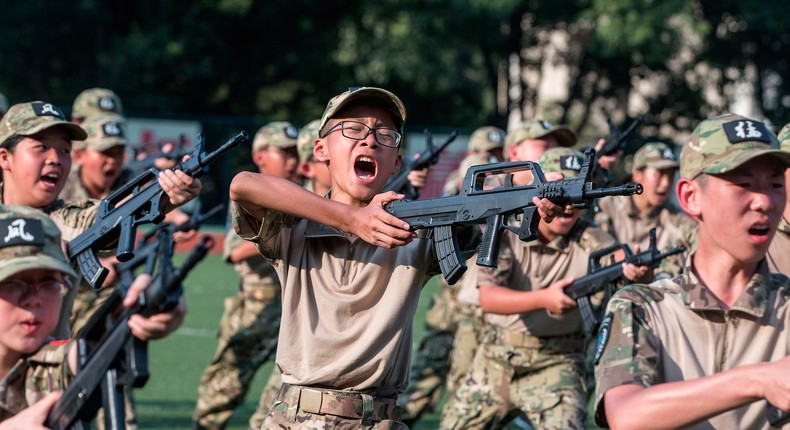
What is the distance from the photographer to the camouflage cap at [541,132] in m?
10.1

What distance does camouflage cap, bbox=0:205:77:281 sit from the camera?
4328mm

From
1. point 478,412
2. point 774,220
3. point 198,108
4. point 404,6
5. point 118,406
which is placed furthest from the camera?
point 198,108

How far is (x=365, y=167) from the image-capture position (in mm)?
5641

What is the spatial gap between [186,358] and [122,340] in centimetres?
955

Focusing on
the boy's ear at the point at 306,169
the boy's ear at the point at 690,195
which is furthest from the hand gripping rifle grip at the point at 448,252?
the boy's ear at the point at 306,169

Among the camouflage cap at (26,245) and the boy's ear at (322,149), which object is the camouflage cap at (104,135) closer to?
the boy's ear at (322,149)

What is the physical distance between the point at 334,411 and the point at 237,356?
208 inches

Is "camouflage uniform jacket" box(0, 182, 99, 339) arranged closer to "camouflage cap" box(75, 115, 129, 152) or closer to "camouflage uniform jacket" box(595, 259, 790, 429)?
"camouflage cap" box(75, 115, 129, 152)

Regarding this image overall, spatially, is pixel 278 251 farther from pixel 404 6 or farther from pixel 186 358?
pixel 404 6

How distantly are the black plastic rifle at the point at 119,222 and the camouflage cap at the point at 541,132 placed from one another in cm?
405

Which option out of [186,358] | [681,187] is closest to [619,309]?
[681,187]

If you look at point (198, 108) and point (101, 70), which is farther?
point (198, 108)

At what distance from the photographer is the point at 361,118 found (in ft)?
18.4

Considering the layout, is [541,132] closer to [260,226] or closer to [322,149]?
[322,149]
